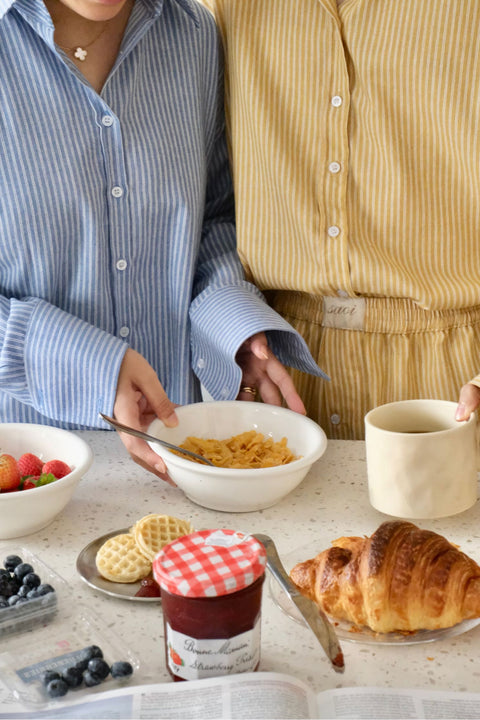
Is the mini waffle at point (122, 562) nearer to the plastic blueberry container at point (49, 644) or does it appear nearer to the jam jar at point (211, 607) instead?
the plastic blueberry container at point (49, 644)

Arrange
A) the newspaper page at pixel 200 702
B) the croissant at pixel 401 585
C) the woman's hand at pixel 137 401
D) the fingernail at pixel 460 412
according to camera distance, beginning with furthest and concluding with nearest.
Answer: the woman's hand at pixel 137 401 < the fingernail at pixel 460 412 < the croissant at pixel 401 585 < the newspaper page at pixel 200 702

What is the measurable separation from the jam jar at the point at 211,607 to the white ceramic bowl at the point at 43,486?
32cm

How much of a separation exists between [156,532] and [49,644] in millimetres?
212

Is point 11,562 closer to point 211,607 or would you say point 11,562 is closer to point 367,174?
point 211,607

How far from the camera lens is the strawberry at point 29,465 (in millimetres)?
1241

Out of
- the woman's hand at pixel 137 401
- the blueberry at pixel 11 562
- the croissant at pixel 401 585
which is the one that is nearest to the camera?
the croissant at pixel 401 585

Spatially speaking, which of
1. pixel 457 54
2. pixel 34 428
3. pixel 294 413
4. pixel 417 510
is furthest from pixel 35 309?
pixel 457 54

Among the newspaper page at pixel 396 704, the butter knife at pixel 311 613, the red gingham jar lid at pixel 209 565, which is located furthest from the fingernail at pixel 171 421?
the newspaper page at pixel 396 704

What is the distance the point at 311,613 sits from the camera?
0.91 m

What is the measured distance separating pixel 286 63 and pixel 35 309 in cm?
63

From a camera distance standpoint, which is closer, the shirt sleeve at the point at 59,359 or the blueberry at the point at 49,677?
the blueberry at the point at 49,677

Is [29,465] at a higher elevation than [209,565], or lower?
lower

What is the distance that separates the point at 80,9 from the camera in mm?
1353

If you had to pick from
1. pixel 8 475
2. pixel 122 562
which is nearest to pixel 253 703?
pixel 122 562
